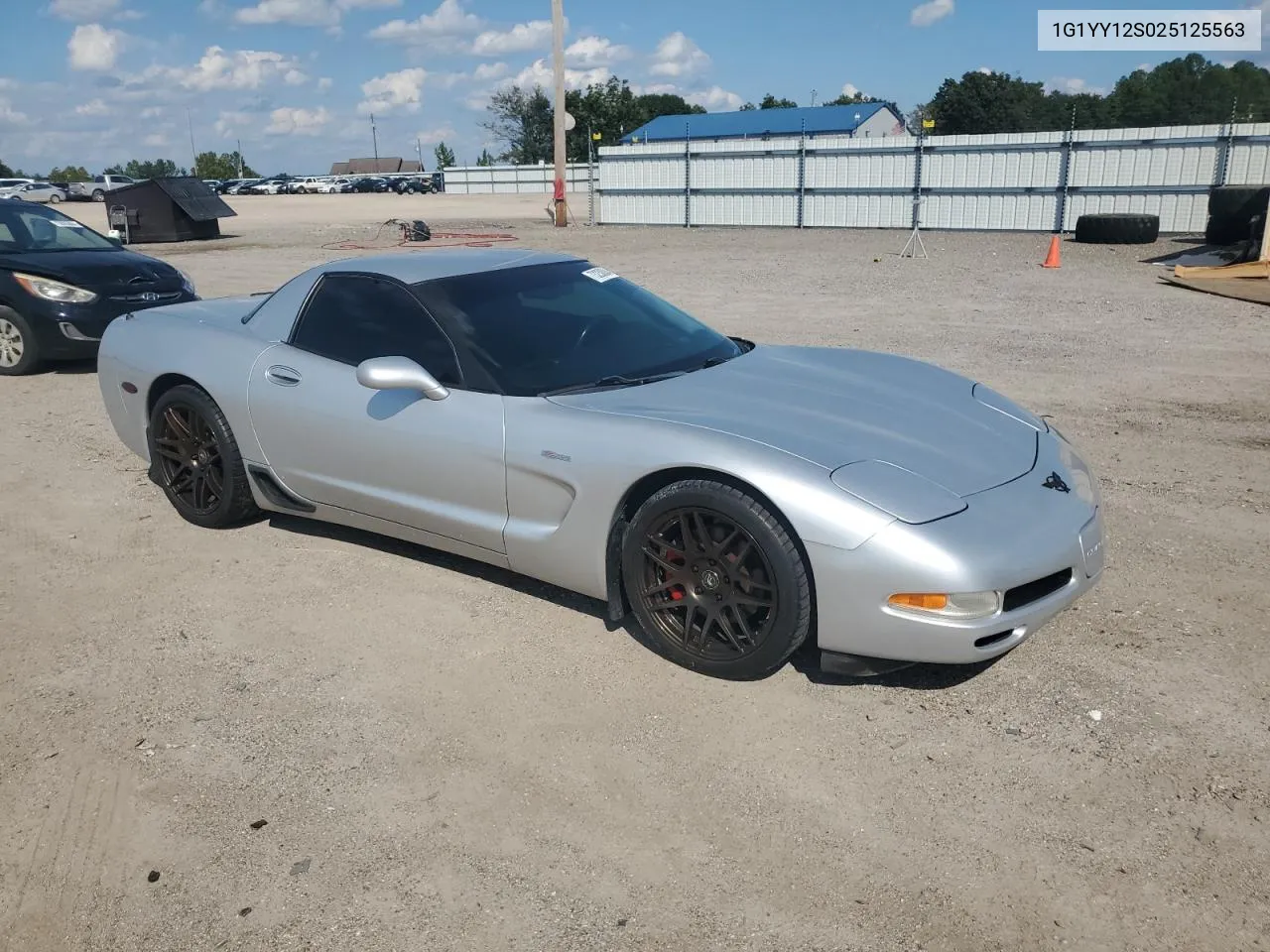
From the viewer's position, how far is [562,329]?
4312mm

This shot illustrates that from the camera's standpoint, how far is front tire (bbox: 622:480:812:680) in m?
3.23

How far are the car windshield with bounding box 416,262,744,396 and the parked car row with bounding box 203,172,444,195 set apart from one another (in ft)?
211

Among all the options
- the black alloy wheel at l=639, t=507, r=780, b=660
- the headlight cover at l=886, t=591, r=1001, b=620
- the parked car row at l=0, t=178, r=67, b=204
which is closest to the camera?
the headlight cover at l=886, t=591, r=1001, b=620

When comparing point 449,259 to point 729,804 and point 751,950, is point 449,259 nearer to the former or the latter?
point 729,804

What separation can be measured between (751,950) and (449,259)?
3384 millimetres

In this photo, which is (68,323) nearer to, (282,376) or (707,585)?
(282,376)

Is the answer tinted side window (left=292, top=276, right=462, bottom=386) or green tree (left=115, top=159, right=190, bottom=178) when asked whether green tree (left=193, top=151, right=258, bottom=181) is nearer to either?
green tree (left=115, top=159, right=190, bottom=178)

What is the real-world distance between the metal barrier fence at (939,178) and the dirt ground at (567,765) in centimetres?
2026

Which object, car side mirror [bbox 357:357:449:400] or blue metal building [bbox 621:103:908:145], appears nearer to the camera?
car side mirror [bbox 357:357:449:400]

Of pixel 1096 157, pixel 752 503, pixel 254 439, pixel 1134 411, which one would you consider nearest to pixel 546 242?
pixel 1096 157

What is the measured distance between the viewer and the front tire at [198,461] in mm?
4863

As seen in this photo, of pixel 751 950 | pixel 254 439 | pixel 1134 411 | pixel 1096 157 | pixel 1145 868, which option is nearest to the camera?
pixel 751 950

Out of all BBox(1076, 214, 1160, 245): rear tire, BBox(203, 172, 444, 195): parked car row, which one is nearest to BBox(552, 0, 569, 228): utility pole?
BBox(1076, 214, 1160, 245): rear tire

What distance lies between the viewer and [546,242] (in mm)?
24812
